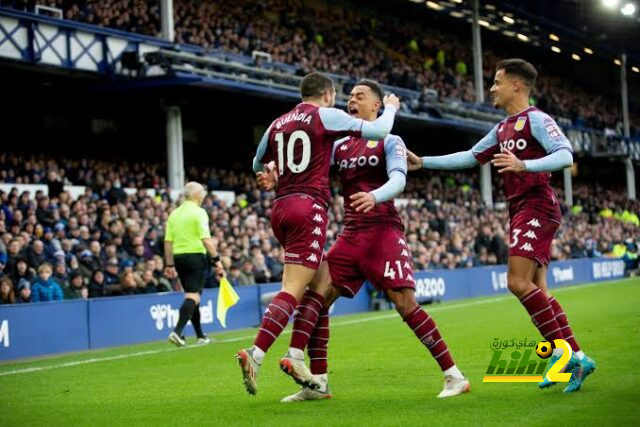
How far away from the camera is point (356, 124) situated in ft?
25.1

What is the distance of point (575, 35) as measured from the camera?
180 ft

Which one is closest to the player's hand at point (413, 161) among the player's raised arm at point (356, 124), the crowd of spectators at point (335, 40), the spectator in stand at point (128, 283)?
the player's raised arm at point (356, 124)

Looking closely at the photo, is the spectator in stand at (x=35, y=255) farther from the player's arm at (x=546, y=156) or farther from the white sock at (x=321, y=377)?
the player's arm at (x=546, y=156)

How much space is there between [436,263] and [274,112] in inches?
339

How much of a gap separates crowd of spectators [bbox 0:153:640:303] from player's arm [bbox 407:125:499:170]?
893cm

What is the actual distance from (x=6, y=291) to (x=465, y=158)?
9.06 m

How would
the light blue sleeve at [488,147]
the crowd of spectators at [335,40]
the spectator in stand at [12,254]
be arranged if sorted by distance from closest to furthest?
the light blue sleeve at [488,147] < the spectator in stand at [12,254] < the crowd of spectators at [335,40]

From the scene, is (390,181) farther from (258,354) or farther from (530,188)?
(258,354)

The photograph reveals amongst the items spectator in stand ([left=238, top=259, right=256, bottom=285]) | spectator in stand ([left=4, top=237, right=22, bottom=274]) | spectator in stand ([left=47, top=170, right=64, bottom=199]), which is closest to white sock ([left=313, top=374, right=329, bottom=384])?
spectator in stand ([left=4, top=237, right=22, bottom=274])

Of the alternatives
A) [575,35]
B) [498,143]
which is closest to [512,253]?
[498,143]

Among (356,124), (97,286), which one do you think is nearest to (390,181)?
(356,124)

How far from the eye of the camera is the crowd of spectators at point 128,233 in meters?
16.9

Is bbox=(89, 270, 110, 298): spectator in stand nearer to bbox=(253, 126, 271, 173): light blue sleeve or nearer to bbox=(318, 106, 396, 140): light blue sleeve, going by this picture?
bbox=(253, 126, 271, 173): light blue sleeve

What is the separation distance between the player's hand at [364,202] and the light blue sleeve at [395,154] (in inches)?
18.9
